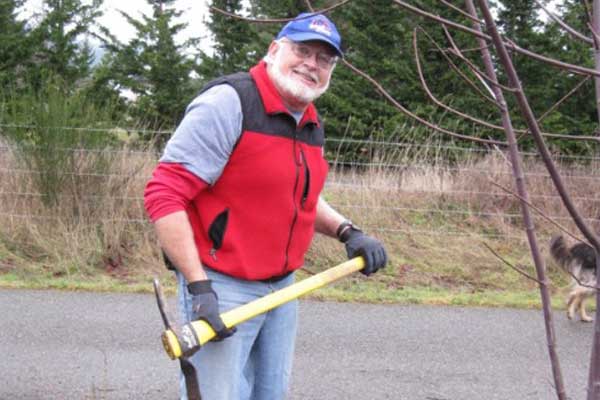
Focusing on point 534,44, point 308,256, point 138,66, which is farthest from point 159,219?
point 138,66

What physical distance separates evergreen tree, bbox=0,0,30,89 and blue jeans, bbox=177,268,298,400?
19002mm

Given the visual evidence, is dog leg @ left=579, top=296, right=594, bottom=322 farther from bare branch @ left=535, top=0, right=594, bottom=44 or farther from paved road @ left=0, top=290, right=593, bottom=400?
bare branch @ left=535, top=0, right=594, bottom=44

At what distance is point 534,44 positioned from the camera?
1332cm

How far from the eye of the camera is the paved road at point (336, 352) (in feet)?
14.2

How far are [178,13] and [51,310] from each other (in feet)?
57.3

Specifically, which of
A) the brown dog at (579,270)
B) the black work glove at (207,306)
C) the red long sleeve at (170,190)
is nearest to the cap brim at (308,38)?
the red long sleeve at (170,190)

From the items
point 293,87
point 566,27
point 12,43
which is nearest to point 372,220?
point 293,87

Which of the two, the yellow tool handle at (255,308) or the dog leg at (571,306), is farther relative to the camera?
the dog leg at (571,306)

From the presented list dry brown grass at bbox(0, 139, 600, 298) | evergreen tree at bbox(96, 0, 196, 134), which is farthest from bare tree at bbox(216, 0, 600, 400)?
evergreen tree at bbox(96, 0, 196, 134)

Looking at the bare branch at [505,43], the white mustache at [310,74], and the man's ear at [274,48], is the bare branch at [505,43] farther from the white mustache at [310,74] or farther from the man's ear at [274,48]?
the man's ear at [274,48]

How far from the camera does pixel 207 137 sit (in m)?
2.18

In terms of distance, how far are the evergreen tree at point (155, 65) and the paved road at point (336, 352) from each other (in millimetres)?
14566

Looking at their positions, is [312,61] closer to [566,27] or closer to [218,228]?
[218,228]

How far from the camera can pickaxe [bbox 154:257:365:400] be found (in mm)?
2051
